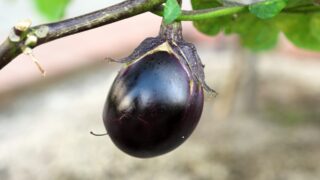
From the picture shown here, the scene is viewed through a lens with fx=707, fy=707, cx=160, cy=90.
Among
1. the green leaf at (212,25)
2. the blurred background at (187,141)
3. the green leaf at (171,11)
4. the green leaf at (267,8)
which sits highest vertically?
the green leaf at (171,11)

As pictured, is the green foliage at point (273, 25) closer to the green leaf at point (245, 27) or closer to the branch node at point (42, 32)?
the green leaf at point (245, 27)

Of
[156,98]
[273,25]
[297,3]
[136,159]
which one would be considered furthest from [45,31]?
[136,159]

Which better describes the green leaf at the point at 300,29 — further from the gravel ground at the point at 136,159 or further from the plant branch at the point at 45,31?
the gravel ground at the point at 136,159

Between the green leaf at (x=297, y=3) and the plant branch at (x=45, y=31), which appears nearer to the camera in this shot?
the plant branch at (x=45, y=31)

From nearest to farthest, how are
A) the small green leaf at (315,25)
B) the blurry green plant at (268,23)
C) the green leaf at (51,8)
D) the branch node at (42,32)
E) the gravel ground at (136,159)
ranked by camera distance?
the branch node at (42,32), the blurry green plant at (268,23), the small green leaf at (315,25), the green leaf at (51,8), the gravel ground at (136,159)

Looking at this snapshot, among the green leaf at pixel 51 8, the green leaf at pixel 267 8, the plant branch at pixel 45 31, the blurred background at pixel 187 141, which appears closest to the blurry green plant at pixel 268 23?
the green leaf at pixel 267 8

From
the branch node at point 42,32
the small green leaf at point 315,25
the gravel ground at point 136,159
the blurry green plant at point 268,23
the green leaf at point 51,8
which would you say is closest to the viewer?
the branch node at point 42,32

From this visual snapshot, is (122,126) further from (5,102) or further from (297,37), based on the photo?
(5,102)

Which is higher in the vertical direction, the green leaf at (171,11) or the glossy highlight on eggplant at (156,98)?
the green leaf at (171,11)
